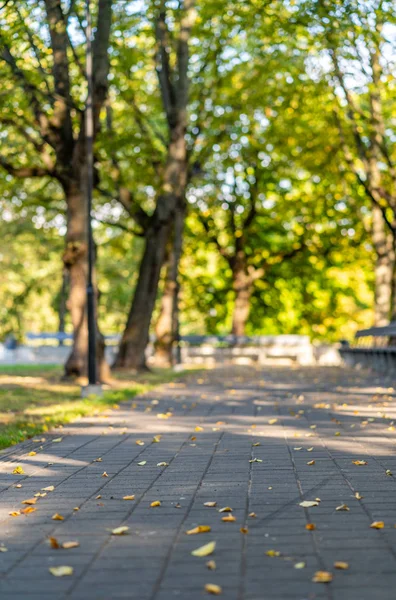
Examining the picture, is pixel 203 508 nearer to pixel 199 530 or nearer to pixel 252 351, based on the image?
pixel 199 530

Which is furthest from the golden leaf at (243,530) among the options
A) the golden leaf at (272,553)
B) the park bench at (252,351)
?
the park bench at (252,351)

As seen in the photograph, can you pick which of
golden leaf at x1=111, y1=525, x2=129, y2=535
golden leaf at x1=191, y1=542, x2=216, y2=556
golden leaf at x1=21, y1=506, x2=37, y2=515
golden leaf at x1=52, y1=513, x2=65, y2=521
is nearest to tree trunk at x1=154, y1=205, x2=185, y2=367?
golden leaf at x1=21, y1=506, x2=37, y2=515

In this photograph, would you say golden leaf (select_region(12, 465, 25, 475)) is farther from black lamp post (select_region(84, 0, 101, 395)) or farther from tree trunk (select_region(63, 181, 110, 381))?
tree trunk (select_region(63, 181, 110, 381))

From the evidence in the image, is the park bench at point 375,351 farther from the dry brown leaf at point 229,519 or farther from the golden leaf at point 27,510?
the dry brown leaf at point 229,519

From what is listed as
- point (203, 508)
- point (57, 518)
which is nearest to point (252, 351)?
A: point (203, 508)

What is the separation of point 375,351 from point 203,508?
20143 mm

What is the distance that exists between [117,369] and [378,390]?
9.52 metres

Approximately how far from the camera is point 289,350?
43344 mm

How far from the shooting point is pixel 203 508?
6.70m

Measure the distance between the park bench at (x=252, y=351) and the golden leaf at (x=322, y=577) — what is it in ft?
118

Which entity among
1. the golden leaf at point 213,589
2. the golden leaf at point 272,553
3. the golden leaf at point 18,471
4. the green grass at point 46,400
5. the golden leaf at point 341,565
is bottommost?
the golden leaf at point 213,589

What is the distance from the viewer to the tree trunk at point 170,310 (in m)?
31.4

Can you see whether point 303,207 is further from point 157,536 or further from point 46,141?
point 157,536

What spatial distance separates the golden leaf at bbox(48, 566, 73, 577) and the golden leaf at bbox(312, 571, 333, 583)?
1216 millimetres
